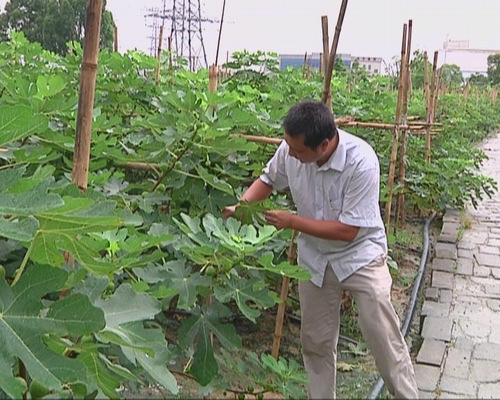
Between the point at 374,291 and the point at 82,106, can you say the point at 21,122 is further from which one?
the point at 374,291

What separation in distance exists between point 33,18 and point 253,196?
879cm

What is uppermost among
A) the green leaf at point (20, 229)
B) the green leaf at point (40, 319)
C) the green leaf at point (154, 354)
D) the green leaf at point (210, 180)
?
the green leaf at point (20, 229)

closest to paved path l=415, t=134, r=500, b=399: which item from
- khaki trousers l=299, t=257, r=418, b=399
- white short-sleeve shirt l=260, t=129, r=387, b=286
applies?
khaki trousers l=299, t=257, r=418, b=399

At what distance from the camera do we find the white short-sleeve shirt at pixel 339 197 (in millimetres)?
2791

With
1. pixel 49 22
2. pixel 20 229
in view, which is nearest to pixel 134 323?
pixel 20 229

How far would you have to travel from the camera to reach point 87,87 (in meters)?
1.57

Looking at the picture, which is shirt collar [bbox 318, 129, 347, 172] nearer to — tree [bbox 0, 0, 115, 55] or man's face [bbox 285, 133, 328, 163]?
man's face [bbox 285, 133, 328, 163]

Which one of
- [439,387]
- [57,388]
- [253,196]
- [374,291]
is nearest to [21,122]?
[57,388]

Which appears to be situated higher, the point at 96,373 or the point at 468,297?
the point at 96,373

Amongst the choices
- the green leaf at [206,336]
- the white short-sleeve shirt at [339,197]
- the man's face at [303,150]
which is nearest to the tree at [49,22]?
the white short-sleeve shirt at [339,197]

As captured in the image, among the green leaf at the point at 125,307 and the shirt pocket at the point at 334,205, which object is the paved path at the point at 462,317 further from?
the green leaf at the point at 125,307

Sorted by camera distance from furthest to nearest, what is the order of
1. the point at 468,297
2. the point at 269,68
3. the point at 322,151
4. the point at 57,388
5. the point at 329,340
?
1. the point at 269,68
2. the point at 468,297
3. the point at 329,340
4. the point at 322,151
5. the point at 57,388

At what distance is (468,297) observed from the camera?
16.8ft

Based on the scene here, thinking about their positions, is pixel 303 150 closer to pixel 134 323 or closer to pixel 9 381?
pixel 134 323
